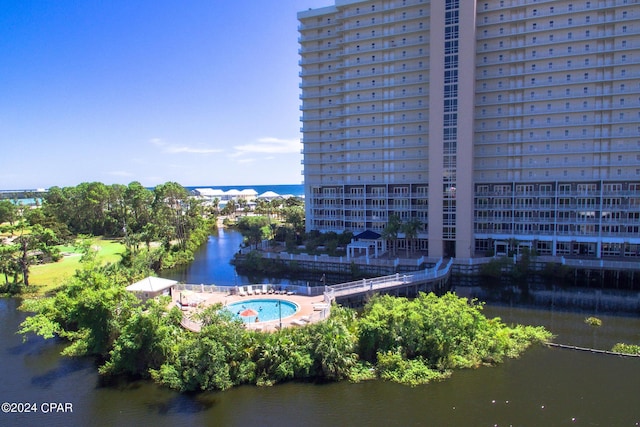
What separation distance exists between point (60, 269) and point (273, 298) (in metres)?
36.0

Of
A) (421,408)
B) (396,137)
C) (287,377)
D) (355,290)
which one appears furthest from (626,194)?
(287,377)

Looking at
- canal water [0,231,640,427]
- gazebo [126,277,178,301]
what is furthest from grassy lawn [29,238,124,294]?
canal water [0,231,640,427]

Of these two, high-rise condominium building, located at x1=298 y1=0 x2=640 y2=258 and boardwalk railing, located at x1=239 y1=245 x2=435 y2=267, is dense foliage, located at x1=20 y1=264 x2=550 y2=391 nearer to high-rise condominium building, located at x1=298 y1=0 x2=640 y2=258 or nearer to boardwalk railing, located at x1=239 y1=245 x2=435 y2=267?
boardwalk railing, located at x1=239 y1=245 x2=435 y2=267

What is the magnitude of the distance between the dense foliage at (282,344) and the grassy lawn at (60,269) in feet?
61.0

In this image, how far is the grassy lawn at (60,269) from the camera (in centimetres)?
4750

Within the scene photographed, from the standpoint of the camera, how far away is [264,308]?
34.8 metres

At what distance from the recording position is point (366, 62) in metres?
62.5

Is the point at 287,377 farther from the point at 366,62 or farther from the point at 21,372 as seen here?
the point at 366,62

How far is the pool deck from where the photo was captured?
1163 inches

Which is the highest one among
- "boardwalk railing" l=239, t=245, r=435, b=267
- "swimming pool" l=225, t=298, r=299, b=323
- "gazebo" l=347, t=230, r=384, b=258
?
"gazebo" l=347, t=230, r=384, b=258

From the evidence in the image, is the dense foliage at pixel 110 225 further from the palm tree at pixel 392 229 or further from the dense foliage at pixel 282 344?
the palm tree at pixel 392 229

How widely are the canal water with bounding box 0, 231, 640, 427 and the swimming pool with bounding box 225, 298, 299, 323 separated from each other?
8.11m

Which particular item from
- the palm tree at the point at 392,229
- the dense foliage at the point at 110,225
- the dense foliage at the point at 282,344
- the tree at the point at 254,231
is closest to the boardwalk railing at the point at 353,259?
the palm tree at the point at 392,229

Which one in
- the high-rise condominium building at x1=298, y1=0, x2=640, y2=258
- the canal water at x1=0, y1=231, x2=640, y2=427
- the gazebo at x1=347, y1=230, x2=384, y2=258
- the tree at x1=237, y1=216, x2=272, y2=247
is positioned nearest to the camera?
the canal water at x1=0, y1=231, x2=640, y2=427
